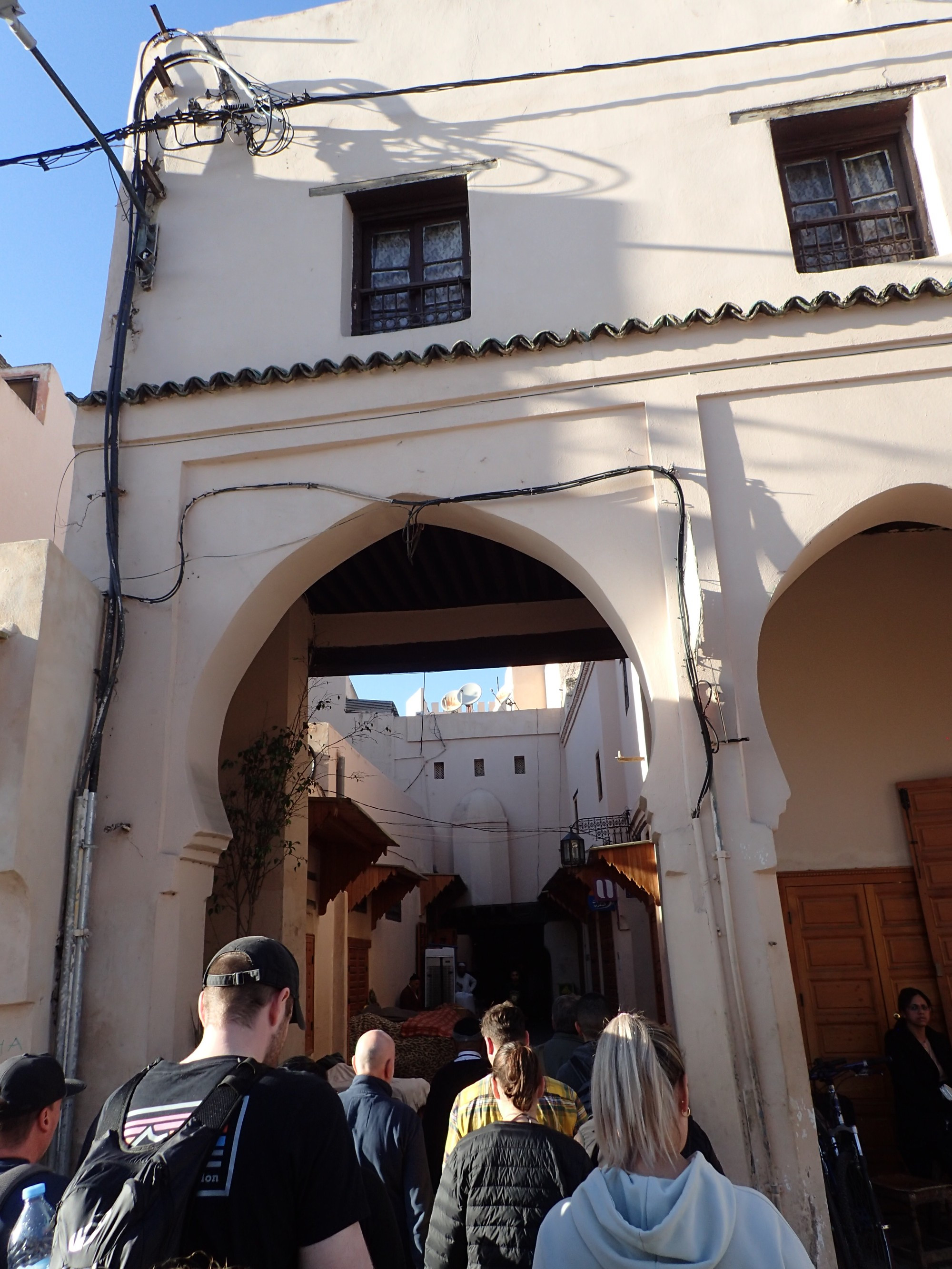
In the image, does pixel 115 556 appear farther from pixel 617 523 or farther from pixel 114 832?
pixel 617 523

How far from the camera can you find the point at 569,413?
6242 millimetres

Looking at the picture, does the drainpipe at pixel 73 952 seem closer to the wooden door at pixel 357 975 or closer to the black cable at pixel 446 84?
the black cable at pixel 446 84

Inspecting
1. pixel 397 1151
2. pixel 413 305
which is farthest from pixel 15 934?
pixel 413 305

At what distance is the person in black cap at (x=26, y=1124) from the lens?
2.27 meters

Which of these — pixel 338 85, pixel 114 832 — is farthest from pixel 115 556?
pixel 338 85

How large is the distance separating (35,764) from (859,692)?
5784 millimetres

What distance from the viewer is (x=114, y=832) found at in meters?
5.68

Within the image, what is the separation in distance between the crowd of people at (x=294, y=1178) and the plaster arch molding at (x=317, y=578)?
314cm

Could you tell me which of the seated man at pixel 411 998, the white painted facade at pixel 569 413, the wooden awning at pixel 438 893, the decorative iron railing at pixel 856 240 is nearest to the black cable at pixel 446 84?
the white painted facade at pixel 569 413

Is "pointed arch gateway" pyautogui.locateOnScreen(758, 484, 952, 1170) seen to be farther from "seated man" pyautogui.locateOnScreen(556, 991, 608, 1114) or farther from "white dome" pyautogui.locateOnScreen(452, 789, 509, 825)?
"white dome" pyautogui.locateOnScreen(452, 789, 509, 825)

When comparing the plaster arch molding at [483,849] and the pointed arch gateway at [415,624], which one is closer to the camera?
the pointed arch gateway at [415,624]

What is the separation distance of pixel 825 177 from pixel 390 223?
10.6ft

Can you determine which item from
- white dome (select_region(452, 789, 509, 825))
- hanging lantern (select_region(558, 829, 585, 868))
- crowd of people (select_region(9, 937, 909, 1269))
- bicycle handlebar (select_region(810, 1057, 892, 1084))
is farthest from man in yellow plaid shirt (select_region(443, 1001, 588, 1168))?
white dome (select_region(452, 789, 509, 825))

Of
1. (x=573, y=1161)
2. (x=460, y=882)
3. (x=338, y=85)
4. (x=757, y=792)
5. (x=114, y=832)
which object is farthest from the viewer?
(x=460, y=882)
